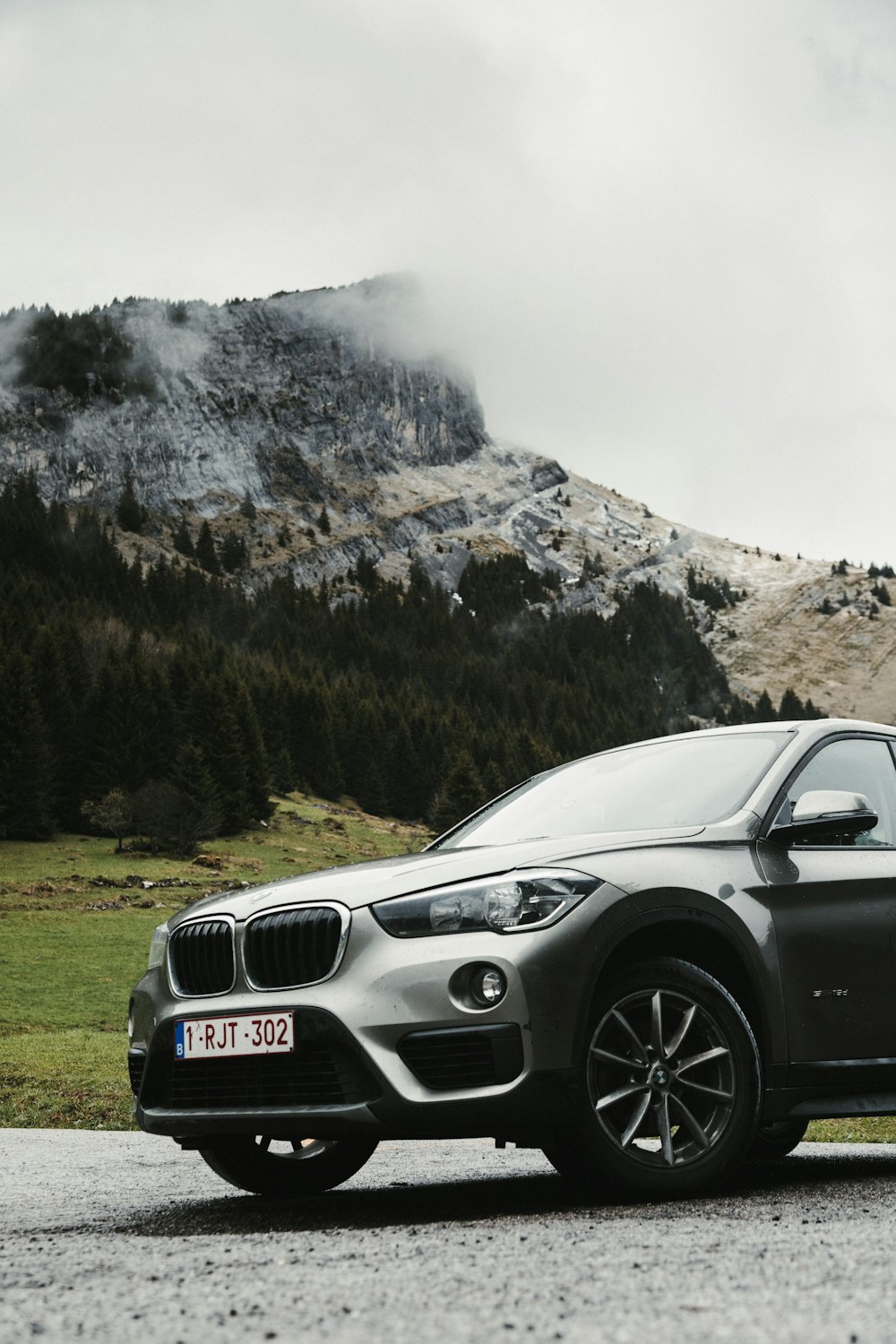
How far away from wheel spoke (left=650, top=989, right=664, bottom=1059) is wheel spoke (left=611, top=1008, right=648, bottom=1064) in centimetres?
5

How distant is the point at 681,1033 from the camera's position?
5.14 meters

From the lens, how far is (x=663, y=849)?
17.9 feet

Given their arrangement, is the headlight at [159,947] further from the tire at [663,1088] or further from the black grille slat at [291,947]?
the tire at [663,1088]

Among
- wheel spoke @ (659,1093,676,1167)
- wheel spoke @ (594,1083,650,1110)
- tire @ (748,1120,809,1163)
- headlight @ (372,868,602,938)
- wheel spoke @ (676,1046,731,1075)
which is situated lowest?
tire @ (748,1120,809,1163)

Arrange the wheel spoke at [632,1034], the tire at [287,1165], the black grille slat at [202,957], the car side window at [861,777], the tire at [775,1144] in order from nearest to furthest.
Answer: the wheel spoke at [632,1034]
the black grille slat at [202,957]
the car side window at [861,777]
the tire at [287,1165]
the tire at [775,1144]

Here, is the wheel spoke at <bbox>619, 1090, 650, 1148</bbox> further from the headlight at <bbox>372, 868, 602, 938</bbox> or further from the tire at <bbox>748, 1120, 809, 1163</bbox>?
the tire at <bbox>748, 1120, 809, 1163</bbox>

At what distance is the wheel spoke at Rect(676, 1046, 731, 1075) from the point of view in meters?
5.14

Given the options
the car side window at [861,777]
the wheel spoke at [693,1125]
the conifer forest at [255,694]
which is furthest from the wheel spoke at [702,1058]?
the conifer forest at [255,694]

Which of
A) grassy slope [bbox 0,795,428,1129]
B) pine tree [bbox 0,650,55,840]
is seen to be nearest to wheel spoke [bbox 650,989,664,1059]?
grassy slope [bbox 0,795,428,1129]

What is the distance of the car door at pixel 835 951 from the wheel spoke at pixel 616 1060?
775 millimetres

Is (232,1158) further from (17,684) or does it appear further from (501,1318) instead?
(17,684)

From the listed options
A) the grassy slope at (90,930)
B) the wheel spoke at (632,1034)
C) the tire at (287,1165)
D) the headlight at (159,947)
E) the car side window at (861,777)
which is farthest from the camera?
the grassy slope at (90,930)

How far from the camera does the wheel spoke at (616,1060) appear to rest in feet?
16.4

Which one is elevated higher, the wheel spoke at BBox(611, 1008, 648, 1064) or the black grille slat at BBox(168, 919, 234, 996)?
the black grille slat at BBox(168, 919, 234, 996)
